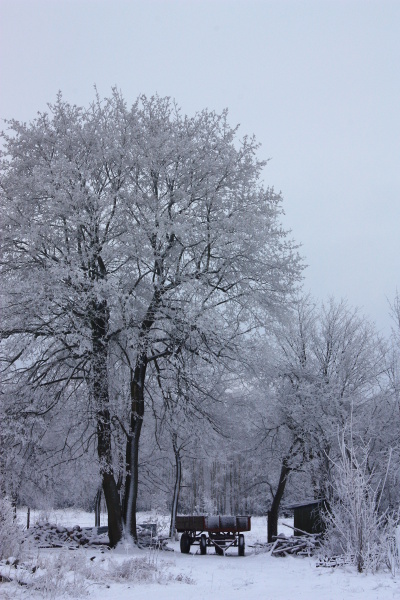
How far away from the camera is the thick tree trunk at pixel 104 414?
1557 cm

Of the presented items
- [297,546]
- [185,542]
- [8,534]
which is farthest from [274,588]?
[185,542]

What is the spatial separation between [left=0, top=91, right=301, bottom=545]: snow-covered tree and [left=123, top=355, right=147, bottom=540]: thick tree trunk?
0.04 meters

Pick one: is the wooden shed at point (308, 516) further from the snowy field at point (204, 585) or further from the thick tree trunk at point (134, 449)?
the snowy field at point (204, 585)

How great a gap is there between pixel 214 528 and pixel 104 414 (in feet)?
17.4

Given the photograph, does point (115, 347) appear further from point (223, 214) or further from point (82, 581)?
point (82, 581)

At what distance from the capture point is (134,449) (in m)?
16.9

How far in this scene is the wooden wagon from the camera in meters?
18.3

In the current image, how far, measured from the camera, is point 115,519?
16141mm

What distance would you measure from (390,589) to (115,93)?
15893 millimetres

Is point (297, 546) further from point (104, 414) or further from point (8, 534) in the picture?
point (8, 534)

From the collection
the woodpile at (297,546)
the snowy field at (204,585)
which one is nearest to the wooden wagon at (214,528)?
the woodpile at (297,546)

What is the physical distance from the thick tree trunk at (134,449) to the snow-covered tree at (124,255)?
4 cm

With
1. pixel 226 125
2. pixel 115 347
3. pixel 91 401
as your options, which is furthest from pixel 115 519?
pixel 226 125

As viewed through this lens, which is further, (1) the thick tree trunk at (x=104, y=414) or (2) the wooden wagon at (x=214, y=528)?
(2) the wooden wagon at (x=214, y=528)
